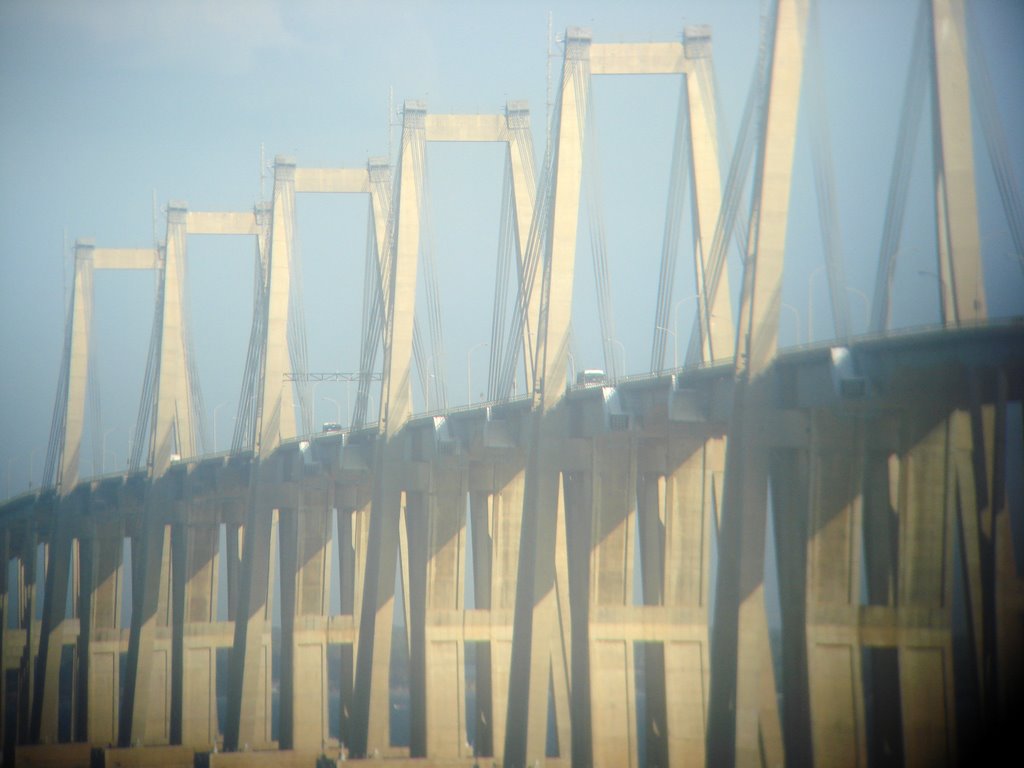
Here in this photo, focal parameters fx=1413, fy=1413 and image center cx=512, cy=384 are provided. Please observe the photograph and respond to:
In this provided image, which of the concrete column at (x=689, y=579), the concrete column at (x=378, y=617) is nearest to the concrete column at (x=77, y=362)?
the concrete column at (x=378, y=617)

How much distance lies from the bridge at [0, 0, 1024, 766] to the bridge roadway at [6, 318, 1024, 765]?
0.08m

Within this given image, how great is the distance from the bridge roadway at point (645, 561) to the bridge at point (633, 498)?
8cm

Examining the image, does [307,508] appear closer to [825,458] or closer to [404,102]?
[404,102]

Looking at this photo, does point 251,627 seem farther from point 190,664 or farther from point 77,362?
point 77,362

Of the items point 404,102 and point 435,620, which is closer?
point 435,620

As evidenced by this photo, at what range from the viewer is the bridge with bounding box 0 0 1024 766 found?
27.3 metres

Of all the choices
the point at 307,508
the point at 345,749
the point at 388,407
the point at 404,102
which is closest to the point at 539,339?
the point at 388,407

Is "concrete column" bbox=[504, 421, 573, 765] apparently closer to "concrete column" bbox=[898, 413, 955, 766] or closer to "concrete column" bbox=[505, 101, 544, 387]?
"concrete column" bbox=[505, 101, 544, 387]

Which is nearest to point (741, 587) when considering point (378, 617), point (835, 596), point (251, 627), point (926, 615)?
point (835, 596)

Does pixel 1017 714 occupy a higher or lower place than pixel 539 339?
lower

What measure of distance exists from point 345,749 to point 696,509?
17212 millimetres

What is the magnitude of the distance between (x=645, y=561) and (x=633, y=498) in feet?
7.26

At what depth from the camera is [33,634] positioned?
76.7 metres

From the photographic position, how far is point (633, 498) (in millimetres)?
37906
